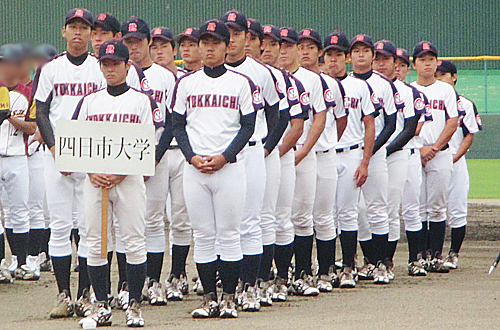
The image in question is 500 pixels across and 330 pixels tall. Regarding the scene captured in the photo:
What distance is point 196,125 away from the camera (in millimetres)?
5887

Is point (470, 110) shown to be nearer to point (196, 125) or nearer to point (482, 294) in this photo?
point (482, 294)

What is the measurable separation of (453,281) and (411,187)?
3.41 feet

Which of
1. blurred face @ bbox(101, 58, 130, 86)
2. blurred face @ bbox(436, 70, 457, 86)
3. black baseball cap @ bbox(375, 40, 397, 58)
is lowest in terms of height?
blurred face @ bbox(436, 70, 457, 86)

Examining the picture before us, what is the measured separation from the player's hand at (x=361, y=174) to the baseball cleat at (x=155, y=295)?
2021mm

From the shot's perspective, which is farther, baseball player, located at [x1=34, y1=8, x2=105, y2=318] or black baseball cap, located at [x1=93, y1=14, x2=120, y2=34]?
black baseball cap, located at [x1=93, y1=14, x2=120, y2=34]

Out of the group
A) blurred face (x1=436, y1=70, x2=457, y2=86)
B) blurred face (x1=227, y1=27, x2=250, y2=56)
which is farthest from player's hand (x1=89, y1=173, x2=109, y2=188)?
blurred face (x1=436, y1=70, x2=457, y2=86)

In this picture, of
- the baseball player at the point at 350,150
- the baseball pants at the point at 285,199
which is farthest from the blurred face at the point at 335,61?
the baseball pants at the point at 285,199

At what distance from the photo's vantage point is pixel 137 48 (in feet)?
22.5

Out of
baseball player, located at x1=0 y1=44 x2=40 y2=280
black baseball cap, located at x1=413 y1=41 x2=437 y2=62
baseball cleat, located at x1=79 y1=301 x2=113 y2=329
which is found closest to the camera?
baseball cleat, located at x1=79 y1=301 x2=113 y2=329

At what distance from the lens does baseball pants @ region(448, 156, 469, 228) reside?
885 cm

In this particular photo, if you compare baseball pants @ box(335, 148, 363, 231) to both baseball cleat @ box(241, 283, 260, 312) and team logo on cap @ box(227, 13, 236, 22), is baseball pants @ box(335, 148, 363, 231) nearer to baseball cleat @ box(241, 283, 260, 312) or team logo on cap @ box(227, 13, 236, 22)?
baseball cleat @ box(241, 283, 260, 312)

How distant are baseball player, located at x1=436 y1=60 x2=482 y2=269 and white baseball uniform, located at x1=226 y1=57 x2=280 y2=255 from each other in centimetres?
304

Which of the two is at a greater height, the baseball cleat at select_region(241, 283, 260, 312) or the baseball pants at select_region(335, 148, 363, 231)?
the baseball pants at select_region(335, 148, 363, 231)

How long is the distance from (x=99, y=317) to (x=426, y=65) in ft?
15.5
